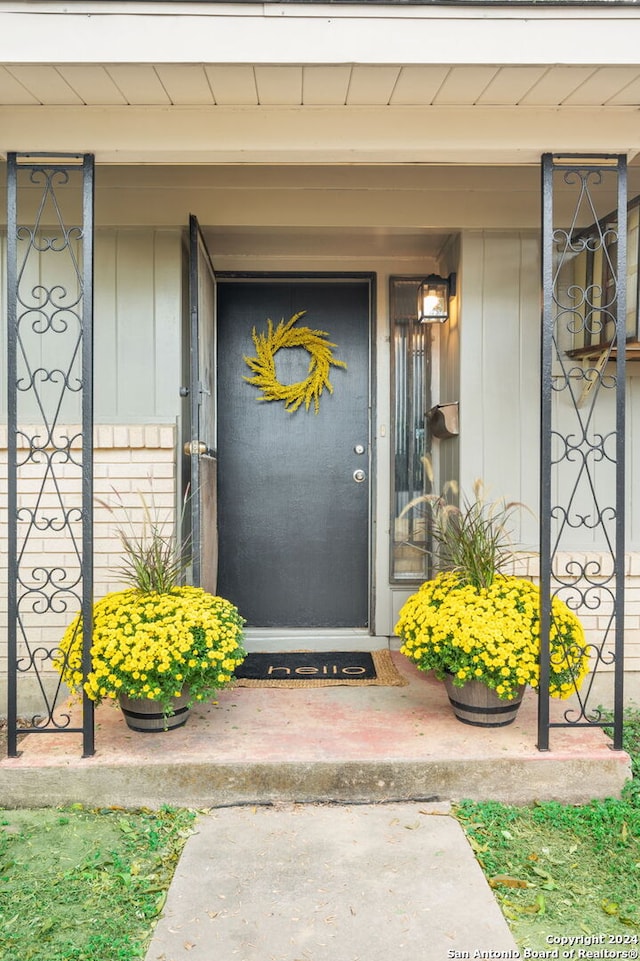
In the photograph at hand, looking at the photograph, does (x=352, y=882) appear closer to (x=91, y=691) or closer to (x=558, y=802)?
(x=558, y=802)

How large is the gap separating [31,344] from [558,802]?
2993 millimetres

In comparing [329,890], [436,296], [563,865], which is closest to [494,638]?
[563,865]

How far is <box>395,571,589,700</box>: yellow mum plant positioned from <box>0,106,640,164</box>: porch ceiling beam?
1.67 meters

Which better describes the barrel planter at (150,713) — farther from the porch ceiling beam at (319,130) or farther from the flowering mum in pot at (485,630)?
the porch ceiling beam at (319,130)

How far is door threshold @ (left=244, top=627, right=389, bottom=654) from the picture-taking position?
390cm

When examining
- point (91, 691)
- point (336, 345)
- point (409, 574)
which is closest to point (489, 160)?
point (336, 345)

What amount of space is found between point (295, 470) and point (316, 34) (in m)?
2.25

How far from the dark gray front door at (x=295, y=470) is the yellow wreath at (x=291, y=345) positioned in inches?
1.6

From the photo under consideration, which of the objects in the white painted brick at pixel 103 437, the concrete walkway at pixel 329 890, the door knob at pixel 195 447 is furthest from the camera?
the white painted brick at pixel 103 437

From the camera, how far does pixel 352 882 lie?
2041 millimetres

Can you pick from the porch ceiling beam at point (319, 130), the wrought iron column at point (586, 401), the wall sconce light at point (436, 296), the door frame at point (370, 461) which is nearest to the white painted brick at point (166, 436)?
the door frame at point (370, 461)

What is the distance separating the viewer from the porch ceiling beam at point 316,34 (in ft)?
7.16

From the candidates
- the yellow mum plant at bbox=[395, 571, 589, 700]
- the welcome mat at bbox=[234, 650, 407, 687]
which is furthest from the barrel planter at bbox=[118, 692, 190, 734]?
the yellow mum plant at bbox=[395, 571, 589, 700]

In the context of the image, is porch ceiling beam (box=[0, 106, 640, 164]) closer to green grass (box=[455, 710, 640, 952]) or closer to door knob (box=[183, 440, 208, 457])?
door knob (box=[183, 440, 208, 457])
